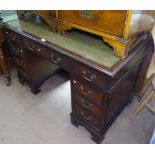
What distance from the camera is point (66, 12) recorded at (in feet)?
3.97

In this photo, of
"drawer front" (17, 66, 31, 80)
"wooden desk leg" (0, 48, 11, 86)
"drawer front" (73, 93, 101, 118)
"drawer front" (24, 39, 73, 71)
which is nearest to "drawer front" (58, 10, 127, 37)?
"drawer front" (24, 39, 73, 71)

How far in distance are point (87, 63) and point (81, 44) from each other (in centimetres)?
24

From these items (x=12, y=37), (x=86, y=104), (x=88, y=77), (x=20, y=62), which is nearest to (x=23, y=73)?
(x=20, y=62)

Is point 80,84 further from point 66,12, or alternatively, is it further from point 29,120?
point 29,120

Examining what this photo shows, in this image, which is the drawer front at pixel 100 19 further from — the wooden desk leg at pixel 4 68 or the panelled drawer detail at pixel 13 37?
the wooden desk leg at pixel 4 68

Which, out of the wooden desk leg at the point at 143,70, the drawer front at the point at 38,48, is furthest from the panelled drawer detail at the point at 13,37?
the wooden desk leg at the point at 143,70

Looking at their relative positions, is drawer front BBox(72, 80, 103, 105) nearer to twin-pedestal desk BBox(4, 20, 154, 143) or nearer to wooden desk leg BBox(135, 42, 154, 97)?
twin-pedestal desk BBox(4, 20, 154, 143)

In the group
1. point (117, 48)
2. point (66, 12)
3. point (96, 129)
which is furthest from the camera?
point (96, 129)

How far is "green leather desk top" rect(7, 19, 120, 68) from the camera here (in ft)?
3.57

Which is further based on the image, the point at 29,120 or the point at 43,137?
the point at 29,120

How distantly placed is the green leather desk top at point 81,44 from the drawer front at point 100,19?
142 millimetres

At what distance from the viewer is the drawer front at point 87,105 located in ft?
4.11

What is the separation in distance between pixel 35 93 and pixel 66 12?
1115mm
